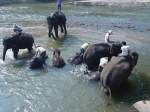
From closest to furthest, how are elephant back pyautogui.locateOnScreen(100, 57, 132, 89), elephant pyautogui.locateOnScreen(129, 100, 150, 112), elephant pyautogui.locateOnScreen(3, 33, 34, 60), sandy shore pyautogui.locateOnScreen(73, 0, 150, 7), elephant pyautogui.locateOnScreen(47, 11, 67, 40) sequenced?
elephant pyautogui.locateOnScreen(129, 100, 150, 112) → elephant back pyautogui.locateOnScreen(100, 57, 132, 89) → elephant pyautogui.locateOnScreen(3, 33, 34, 60) → elephant pyautogui.locateOnScreen(47, 11, 67, 40) → sandy shore pyautogui.locateOnScreen(73, 0, 150, 7)

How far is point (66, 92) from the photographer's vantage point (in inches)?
615

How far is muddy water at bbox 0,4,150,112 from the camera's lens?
47.3 ft

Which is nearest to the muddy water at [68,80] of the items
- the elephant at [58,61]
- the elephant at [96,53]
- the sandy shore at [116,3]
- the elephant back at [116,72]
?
the elephant at [58,61]

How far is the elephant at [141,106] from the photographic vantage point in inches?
521

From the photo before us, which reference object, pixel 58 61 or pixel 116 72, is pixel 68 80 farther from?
pixel 116 72

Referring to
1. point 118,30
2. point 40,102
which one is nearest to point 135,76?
point 40,102

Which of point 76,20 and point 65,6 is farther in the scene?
point 65,6

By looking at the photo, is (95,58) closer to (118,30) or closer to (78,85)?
(78,85)

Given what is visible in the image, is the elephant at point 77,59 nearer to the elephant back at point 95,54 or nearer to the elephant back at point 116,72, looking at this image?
Answer: the elephant back at point 95,54

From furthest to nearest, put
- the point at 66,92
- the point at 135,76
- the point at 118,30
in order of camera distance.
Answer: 1. the point at 118,30
2. the point at 135,76
3. the point at 66,92

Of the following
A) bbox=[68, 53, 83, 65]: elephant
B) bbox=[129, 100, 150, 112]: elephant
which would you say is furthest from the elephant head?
bbox=[129, 100, 150, 112]: elephant

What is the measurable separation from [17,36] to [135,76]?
21.5 feet

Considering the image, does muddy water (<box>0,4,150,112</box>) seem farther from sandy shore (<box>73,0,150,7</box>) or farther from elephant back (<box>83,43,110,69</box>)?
sandy shore (<box>73,0,150,7</box>)

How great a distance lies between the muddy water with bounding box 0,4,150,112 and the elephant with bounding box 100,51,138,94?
45 cm
